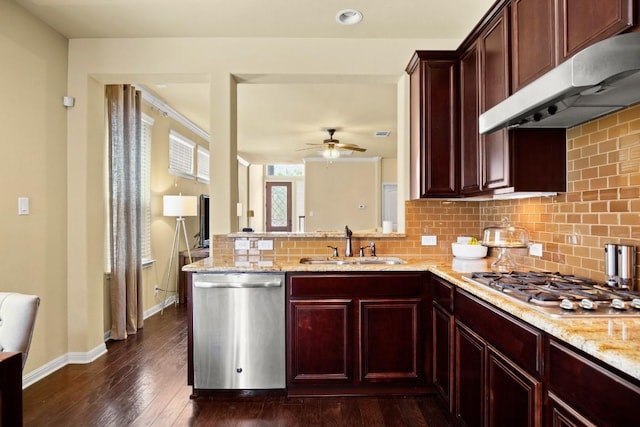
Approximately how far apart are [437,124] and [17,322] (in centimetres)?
274

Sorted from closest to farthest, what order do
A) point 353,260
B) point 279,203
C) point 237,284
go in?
point 237,284 → point 353,260 → point 279,203

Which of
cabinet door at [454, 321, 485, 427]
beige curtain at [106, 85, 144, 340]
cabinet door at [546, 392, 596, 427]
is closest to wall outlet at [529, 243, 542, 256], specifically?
cabinet door at [454, 321, 485, 427]

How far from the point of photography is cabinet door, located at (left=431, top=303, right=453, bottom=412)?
2.17 m

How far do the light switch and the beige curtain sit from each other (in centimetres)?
100

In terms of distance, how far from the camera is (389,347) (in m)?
2.51

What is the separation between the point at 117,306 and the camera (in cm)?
367

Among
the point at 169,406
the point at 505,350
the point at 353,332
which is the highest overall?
the point at 505,350

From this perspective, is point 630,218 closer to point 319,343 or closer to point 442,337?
point 442,337

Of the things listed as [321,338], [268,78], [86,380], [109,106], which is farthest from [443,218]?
[109,106]

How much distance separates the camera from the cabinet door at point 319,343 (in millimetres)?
2500

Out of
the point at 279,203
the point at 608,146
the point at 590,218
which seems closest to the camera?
the point at 608,146

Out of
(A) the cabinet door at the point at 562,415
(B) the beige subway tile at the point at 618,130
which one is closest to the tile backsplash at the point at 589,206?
(B) the beige subway tile at the point at 618,130

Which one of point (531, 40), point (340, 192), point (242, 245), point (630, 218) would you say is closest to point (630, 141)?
point (630, 218)

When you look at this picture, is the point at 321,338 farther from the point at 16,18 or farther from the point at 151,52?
the point at 16,18
